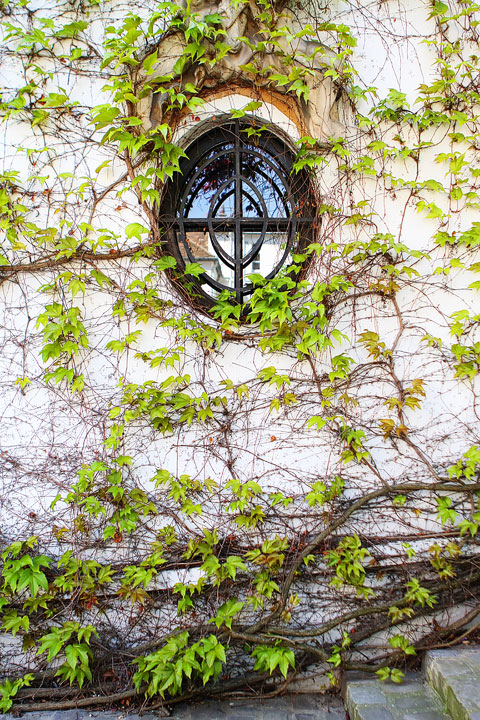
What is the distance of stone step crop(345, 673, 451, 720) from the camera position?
2.20 meters

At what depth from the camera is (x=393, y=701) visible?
230 cm

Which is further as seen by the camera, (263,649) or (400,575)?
(400,575)

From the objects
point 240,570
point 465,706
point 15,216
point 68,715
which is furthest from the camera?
point 15,216

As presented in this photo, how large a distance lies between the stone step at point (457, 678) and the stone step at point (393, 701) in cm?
6

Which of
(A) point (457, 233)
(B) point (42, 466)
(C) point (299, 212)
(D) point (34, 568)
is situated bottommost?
(D) point (34, 568)

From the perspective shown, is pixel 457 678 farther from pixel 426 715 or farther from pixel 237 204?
pixel 237 204

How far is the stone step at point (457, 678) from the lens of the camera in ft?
6.74

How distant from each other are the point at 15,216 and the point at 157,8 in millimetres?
1497

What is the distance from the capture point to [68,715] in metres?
2.45

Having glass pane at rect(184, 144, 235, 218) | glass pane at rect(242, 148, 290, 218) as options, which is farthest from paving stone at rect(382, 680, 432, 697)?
glass pane at rect(184, 144, 235, 218)

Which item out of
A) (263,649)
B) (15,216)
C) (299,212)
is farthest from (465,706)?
(15,216)

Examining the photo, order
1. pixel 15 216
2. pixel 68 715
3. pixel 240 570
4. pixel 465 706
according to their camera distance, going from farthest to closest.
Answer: pixel 15 216 < pixel 240 570 < pixel 68 715 < pixel 465 706

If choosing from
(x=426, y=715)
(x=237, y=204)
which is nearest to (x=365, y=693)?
A: (x=426, y=715)

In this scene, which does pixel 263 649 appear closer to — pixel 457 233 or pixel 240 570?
pixel 240 570
